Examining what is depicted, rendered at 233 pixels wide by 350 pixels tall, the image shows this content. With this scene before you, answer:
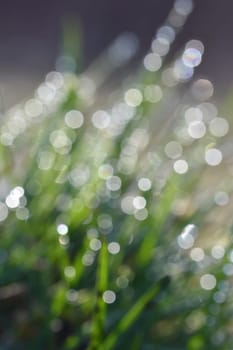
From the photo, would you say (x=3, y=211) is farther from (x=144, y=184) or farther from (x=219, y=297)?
(x=219, y=297)

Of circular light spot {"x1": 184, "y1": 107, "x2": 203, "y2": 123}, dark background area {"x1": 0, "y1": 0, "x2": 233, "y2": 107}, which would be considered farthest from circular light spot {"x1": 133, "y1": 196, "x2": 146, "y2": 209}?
dark background area {"x1": 0, "y1": 0, "x2": 233, "y2": 107}

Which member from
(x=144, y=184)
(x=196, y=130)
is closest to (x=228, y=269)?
(x=144, y=184)

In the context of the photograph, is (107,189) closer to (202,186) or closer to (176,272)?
(176,272)

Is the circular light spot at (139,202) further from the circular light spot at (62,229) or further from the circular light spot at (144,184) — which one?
the circular light spot at (62,229)

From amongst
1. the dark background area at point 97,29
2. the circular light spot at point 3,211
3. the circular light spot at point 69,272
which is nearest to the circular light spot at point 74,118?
the circular light spot at point 3,211

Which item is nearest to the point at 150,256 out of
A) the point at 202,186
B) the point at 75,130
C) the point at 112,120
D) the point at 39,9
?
the point at 75,130
